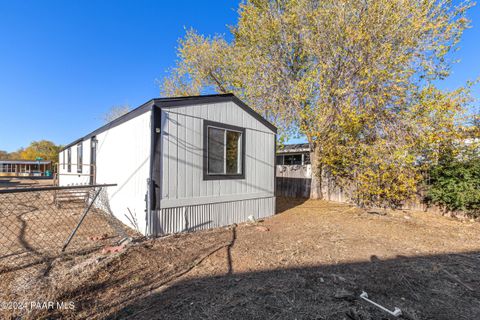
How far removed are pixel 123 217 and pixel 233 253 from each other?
333 cm

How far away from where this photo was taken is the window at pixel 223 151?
496 centimetres

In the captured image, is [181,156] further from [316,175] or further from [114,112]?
[114,112]

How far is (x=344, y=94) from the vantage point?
23.2 ft

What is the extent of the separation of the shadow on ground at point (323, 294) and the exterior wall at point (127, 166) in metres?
2.30

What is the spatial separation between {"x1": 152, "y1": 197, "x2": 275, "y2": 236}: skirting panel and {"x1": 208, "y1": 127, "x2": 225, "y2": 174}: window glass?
856mm

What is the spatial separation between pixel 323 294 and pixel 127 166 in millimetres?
4833

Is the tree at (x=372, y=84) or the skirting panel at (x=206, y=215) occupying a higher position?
the tree at (x=372, y=84)

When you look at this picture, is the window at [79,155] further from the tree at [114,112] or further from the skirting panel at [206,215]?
the tree at [114,112]

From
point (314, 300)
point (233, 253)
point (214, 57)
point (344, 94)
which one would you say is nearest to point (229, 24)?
point (214, 57)

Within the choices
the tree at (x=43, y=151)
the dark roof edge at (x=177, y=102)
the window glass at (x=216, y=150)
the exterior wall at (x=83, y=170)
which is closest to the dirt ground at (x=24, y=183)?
the exterior wall at (x=83, y=170)

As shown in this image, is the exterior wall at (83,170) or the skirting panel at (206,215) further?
the exterior wall at (83,170)

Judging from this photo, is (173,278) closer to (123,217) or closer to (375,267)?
(375,267)

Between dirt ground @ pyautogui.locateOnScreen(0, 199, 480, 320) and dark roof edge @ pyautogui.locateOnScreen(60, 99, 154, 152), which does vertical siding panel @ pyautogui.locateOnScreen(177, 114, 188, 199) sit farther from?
dirt ground @ pyautogui.locateOnScreen(0, 199, 480, 320)

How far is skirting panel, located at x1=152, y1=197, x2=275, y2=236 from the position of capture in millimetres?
4281
